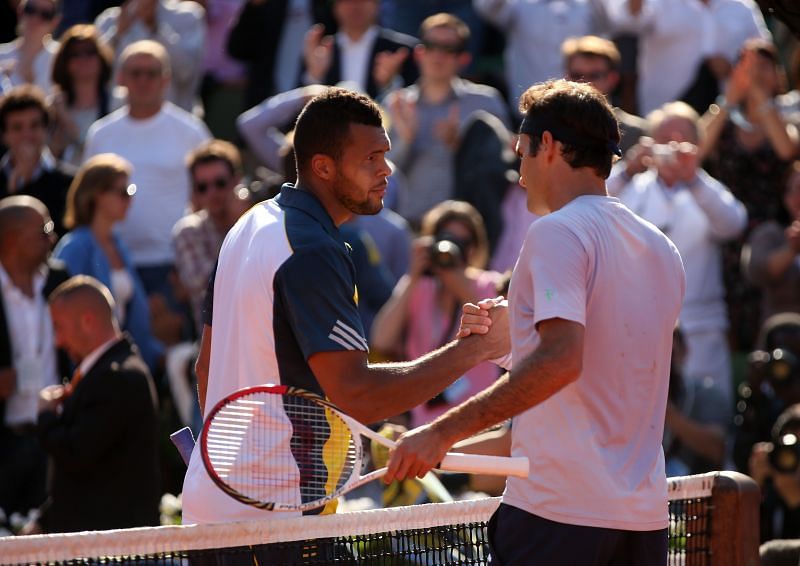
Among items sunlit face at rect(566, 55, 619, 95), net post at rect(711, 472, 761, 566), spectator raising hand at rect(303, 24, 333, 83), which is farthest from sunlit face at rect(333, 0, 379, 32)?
net post at rect(711, 472, 761, 566)

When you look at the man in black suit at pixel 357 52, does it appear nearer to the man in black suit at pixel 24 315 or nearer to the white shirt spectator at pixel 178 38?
the white shirt spectator at pixel 178 38

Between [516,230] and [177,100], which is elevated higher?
[177,100]

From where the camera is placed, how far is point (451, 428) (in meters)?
3.86

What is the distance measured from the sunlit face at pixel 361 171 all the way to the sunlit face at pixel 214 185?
209 inches

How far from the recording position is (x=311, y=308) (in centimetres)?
421

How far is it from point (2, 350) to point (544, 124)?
5879 mm

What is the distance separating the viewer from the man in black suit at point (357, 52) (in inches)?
455

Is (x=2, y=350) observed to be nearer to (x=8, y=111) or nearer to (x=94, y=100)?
(x=8, y=111)

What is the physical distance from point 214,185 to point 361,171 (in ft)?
18.0

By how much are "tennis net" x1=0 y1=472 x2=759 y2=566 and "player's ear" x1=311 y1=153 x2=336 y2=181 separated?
1.06 meters

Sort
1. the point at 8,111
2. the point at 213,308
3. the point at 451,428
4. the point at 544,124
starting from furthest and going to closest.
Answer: the point at 8,111
the point at 213,308
the point at 544,124
the point at 451,428

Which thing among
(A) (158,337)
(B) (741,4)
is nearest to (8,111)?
(A) (158,337)

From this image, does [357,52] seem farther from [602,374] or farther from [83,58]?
[602,374]

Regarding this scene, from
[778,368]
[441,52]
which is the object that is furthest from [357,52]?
[778,368]
